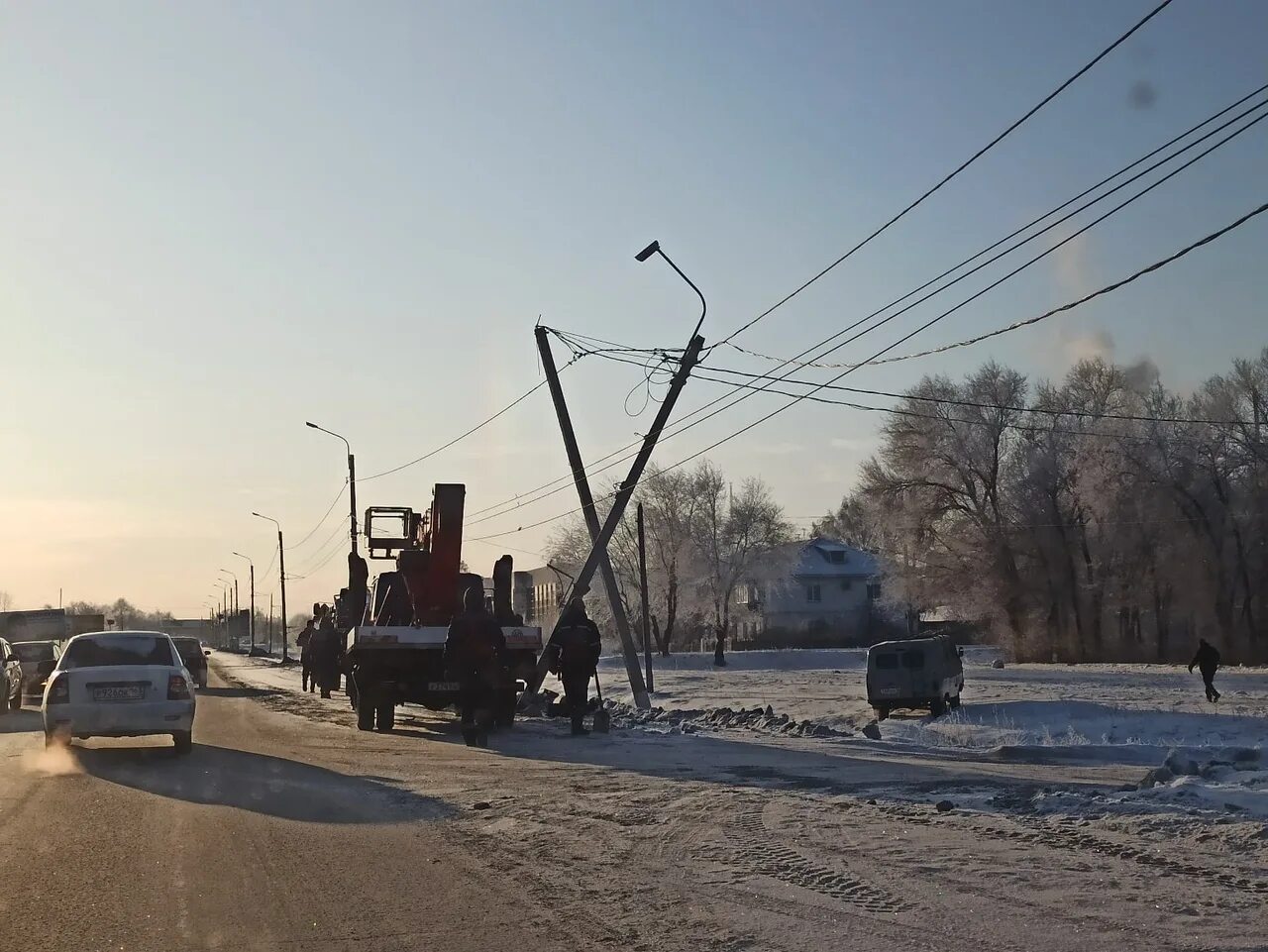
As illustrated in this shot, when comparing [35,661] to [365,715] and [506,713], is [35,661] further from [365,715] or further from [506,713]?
[506,713]

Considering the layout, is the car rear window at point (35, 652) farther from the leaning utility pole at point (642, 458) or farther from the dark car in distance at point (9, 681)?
the leaning utility pole at point (642, 458)

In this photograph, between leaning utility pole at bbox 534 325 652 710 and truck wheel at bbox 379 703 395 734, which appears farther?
leaning utility pole at bbox 534 325 652 710

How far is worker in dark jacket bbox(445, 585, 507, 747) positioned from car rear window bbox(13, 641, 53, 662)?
22.2 metres

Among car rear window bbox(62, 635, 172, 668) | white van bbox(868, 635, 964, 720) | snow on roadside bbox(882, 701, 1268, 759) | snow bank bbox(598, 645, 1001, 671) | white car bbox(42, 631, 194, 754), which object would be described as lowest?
snow bank bbox(598, 645, 1001, 671)

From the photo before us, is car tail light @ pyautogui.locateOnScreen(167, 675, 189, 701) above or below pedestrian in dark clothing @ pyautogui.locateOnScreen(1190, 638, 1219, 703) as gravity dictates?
above

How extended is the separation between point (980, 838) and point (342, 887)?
4346 millimetres

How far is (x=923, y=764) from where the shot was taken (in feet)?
48.3

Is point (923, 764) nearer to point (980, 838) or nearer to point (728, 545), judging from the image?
point (980, 838)

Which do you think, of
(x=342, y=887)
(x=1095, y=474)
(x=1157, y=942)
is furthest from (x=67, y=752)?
(x=1095, y=474)

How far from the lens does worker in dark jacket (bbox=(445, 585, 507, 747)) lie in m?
18.1

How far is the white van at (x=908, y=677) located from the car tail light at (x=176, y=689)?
1806cm

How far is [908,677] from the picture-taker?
30.9 m

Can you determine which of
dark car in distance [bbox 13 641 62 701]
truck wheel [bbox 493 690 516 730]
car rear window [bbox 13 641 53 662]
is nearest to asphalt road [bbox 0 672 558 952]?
truck wheel [bbox 493 690 516 730]

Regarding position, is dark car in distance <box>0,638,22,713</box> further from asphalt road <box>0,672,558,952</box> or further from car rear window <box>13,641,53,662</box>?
asphalt road <box>0,672,558,952</box>
